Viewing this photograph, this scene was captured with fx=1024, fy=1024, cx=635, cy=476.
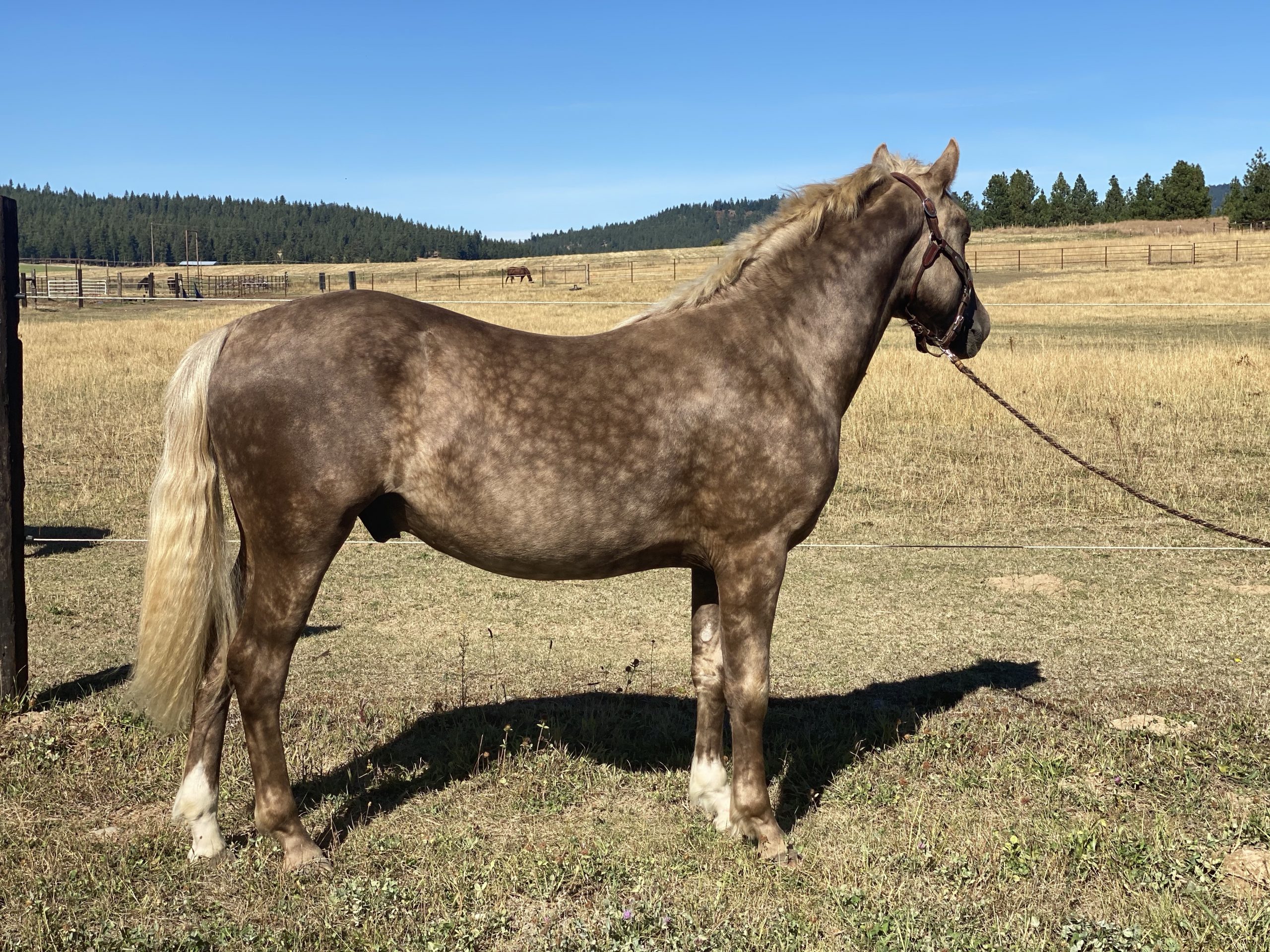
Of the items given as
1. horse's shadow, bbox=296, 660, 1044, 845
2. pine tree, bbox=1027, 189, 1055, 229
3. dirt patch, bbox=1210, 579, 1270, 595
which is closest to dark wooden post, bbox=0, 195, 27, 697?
horse's shadow, bbox=296, 660, 1044, 845

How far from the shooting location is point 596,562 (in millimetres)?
4012

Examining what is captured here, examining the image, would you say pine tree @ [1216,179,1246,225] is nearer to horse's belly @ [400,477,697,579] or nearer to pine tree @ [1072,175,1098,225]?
pine tree @ [1072,175,1098,225]

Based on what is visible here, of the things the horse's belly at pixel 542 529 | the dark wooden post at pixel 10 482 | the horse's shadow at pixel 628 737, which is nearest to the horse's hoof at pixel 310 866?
the horse's shadow at pixel 628 737

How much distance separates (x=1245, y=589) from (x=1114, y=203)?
11776 cm

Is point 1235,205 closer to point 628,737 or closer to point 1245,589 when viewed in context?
point 1245,589

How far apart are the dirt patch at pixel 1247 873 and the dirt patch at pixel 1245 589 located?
4722 mm

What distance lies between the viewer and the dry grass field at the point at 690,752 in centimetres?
357

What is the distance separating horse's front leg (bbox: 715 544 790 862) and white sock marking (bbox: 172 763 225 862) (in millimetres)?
2062

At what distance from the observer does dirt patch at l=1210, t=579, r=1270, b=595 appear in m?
7.99

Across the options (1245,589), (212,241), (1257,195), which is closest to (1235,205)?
(1257,195)

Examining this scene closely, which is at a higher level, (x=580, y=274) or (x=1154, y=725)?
(x=580, y=274)

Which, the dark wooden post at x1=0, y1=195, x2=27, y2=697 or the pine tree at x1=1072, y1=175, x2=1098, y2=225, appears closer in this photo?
the dark wooden post at x1=0, y1=195, x2=27, y2=697

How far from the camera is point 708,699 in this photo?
4.54 meters

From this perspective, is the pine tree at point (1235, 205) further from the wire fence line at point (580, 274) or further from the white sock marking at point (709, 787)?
the white sock marking at point (709, 787)
